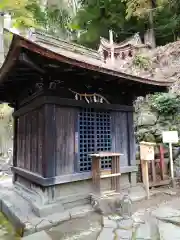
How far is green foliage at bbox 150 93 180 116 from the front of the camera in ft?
33.2

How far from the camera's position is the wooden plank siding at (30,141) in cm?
495

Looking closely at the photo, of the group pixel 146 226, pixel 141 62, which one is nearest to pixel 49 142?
pixel 146 226

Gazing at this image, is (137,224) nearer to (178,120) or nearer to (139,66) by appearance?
(178,120)

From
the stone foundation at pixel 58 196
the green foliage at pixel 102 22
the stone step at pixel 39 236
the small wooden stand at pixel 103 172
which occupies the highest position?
the green foliage at pixel 102 22

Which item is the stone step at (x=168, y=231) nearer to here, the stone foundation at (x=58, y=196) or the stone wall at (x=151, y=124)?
the stone foundation at (x=58, y=196)

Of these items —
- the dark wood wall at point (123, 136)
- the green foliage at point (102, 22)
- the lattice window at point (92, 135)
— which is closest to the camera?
the lattice window at point (92, 135)

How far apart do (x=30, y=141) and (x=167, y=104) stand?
7.18 m

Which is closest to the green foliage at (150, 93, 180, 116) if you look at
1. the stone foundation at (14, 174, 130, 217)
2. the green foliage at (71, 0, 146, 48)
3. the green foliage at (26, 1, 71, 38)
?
the stone foundation at (14, 174, 130, 217)

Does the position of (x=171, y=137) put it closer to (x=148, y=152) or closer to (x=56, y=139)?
(x=148, y=152)

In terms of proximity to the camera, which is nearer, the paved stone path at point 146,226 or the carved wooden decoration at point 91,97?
the paved stone path at point 146,226

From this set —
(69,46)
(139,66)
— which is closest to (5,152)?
(69,46)

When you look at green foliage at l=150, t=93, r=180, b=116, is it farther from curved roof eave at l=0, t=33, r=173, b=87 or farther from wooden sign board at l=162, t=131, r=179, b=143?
curved roof eave at l=0, t=33, r=173, b=87

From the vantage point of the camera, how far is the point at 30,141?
5.52 m

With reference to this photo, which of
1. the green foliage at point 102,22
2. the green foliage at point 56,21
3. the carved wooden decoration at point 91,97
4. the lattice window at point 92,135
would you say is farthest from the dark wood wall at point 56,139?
the green foliage at point 56,21
